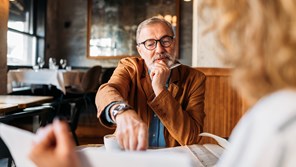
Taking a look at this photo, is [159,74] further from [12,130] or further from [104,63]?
[104,63]

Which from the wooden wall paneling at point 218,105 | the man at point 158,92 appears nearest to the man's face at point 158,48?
the man at point 158,92

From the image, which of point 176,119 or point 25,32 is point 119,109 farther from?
point 25,32

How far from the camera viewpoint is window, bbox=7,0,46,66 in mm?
6579

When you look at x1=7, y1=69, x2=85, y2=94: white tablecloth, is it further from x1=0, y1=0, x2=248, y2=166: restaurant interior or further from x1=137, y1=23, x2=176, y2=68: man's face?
x1=137, y1=23, x2=176, y2=68: man's face

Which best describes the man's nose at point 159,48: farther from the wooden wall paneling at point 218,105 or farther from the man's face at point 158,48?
the wooden wall paneling at point 218,105

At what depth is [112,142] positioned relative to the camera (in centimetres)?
80

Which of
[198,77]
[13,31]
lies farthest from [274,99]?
[13,31]

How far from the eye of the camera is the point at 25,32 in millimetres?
7312

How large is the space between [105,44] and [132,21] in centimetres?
89

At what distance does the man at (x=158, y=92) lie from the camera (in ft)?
4.00

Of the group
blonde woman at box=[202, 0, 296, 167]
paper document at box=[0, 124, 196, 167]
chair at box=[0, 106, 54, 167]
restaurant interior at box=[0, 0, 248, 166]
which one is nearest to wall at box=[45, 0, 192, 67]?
restaurant interior at box=[0, 0, 248, 166]

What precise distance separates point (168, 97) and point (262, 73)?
0.88 meters

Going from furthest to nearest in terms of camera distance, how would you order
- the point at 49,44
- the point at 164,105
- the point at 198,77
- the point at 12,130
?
the point at 49,44
the point at 198,77
the point at 164,105
the point at 12,130

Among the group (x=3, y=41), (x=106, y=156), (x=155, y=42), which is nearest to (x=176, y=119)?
(x=155, y=42)
